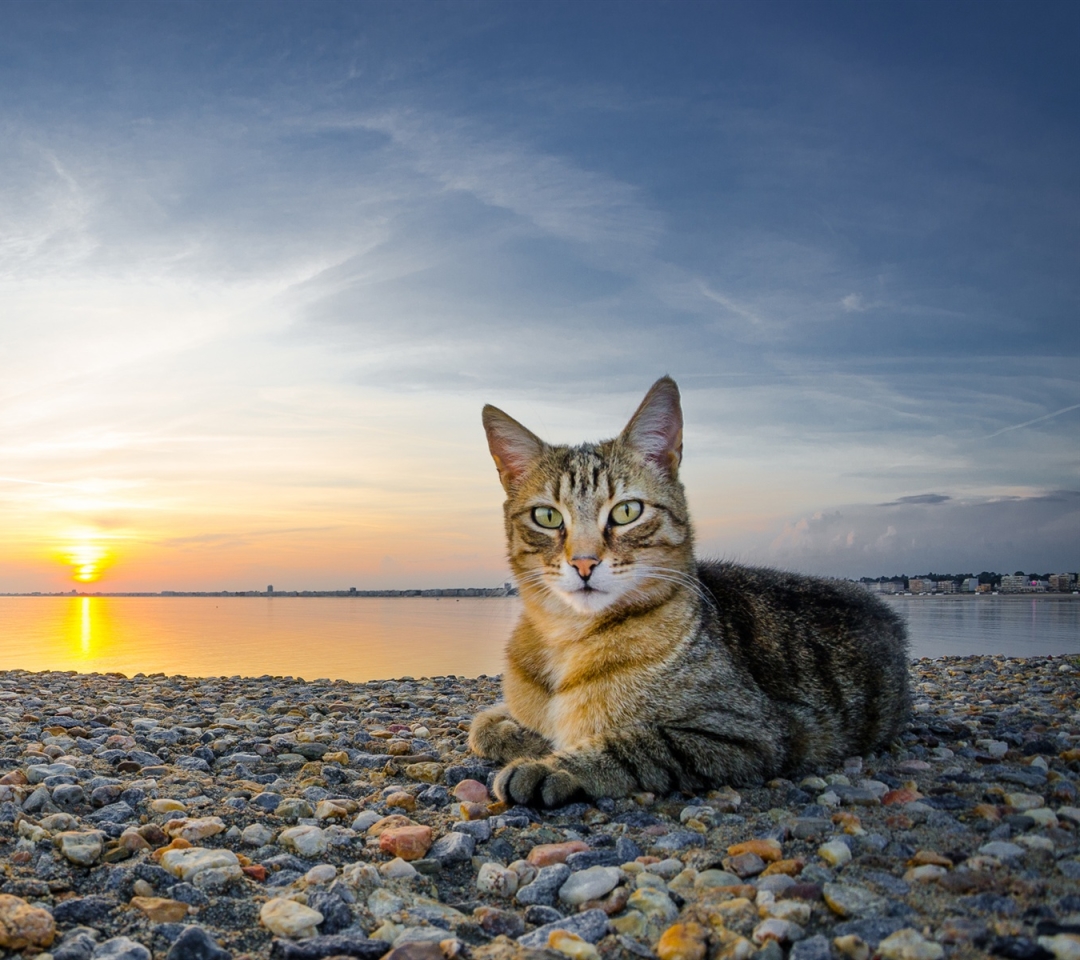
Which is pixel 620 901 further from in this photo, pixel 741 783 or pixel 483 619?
pixel 483 619

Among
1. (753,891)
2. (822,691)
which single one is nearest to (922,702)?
(822,691)

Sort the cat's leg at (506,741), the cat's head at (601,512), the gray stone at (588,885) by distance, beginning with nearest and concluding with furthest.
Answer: the gray stone at (588,885) < the cat's head at (601,512) < the cat's leg at (506,741)

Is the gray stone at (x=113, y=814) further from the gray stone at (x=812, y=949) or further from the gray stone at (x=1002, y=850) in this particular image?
the gray stone at (x=1002, y=850)

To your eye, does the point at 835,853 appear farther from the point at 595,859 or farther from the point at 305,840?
the point at 305,840

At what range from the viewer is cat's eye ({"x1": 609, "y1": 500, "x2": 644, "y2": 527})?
4660 millimetres

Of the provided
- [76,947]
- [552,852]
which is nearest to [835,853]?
[552,852]

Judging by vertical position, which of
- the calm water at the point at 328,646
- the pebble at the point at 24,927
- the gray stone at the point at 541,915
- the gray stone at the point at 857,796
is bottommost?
the calm water at the point at 328,646

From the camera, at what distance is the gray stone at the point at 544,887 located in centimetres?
304

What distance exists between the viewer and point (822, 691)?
5.19 m

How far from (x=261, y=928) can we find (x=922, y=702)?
7.21 m

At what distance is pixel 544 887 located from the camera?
10.1ft

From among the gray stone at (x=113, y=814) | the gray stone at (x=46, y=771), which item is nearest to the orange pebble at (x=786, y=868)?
the gray stone at (x=113, y=814)

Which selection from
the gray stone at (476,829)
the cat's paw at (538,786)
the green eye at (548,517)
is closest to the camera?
the gray stone at (476,829)

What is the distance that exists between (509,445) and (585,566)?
4.11 feet
